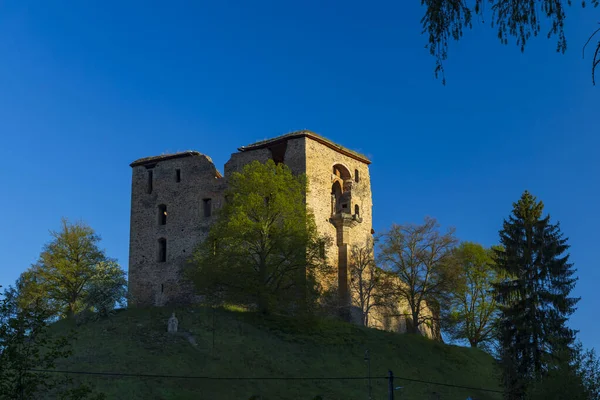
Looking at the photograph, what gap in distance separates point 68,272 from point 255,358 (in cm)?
2153

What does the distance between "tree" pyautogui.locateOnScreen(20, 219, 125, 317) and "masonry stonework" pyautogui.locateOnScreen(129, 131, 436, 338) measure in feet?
8.64

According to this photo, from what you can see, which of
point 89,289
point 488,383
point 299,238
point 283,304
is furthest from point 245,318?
point 488,383

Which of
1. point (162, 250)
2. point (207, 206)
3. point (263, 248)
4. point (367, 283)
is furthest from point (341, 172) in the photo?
point (162, 250)

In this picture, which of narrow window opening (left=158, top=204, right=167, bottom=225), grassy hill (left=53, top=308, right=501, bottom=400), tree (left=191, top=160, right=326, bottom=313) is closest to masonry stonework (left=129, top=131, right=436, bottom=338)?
narrow window opening (left=158, top=204, right=167, bottom=225)

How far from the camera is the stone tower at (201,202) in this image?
5094 centimetres

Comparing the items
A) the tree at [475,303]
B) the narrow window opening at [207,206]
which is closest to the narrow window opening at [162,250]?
the narrow window opening at [207,206]

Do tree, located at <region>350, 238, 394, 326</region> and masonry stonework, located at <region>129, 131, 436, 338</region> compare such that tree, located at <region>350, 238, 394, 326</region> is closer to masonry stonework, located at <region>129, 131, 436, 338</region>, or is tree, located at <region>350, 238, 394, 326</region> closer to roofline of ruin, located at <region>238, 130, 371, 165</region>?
masonry stonework, located at <region>129, 131, 436, 338</region>

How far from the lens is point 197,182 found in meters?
53.8

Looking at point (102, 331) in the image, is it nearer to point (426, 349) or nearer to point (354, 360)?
point (354, 360)

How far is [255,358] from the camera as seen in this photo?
38469 millimetres

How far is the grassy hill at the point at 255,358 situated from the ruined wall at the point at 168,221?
679 centimetres

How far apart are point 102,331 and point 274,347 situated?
9.38m

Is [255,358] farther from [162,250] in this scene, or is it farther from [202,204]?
[162,250]

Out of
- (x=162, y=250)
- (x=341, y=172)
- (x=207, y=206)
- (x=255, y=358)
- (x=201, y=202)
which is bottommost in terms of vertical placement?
(x=255, y=358)
